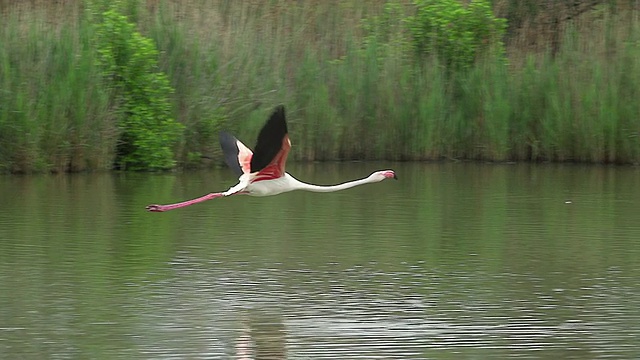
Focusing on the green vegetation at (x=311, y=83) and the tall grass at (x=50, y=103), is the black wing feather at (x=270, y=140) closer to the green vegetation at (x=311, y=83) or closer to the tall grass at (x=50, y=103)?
the tall grass at (x=50, y=103)

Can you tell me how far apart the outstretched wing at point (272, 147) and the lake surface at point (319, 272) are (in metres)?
0.83

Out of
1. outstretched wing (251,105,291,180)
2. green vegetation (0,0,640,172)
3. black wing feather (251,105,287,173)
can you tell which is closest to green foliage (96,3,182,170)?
green vegetation (0,0,640,172)

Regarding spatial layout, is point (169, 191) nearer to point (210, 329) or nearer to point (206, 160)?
point (206, 160)

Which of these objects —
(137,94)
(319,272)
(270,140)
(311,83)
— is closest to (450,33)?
(311,83)

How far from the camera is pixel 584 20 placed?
23.7 m

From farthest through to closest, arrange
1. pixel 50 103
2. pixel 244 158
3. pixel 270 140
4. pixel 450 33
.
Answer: pixel 450 33 < pixel 50 103 < pixel 244 158 < pixel 270 140

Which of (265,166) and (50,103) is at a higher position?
(50,103)

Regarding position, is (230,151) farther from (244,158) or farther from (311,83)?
(311,83)

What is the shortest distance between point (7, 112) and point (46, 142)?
2.19ft

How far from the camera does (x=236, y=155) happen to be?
1146cm

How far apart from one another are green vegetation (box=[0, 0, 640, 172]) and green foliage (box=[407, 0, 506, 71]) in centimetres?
2

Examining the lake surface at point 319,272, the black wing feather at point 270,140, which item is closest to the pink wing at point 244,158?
the black wing feather at point 270,140

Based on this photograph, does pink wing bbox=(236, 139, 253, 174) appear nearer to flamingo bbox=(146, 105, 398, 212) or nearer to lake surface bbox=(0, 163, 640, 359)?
flamingo bbox=(146, 105, 398, 212)

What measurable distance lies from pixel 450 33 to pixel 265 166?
11353 millimetres
